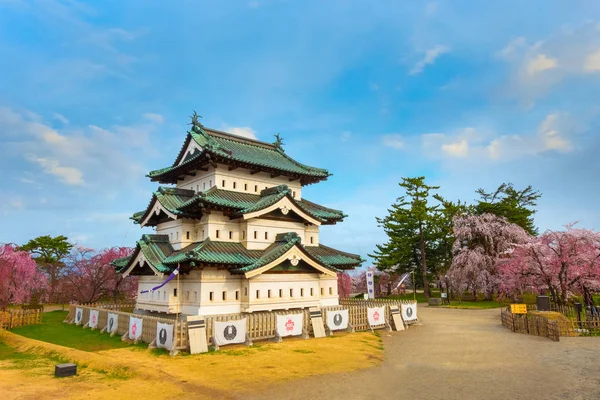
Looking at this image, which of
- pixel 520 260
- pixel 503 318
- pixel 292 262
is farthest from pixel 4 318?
pixel 520 260

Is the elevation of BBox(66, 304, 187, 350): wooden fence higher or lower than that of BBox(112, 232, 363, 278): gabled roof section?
lower

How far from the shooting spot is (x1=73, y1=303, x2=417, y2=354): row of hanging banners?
17016mm

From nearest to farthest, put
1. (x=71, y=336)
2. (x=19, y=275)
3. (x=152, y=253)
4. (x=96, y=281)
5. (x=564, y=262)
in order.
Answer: (x=71, y=336), (x=152, y=253), (x=564, y=262), (x=96, y=281), (x=19, y=275)

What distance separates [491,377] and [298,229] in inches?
624

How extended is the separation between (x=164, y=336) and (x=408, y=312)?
17.0 meters

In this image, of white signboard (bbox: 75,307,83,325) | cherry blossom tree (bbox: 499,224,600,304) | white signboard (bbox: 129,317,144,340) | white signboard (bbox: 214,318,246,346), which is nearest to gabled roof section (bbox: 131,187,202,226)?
white signboard (bbox: 129,317,144,340)

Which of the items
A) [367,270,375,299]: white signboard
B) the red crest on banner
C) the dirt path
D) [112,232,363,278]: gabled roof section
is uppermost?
[112,232,363,278]: gabled roof section

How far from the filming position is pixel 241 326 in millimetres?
18578

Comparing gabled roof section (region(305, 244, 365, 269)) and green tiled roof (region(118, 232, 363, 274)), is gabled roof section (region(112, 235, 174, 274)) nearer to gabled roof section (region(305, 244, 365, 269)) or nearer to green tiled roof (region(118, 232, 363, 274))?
green tiled roof (region(118, 232, 363, 274))

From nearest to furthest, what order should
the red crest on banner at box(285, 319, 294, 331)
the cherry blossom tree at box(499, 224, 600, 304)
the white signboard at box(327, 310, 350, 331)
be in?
the red crest on banner at box(285, 319, 294, 331) < the white signboard at box(327, 310, 350, 331) < the cherry blossom tree at box(499, 224, 600, 304)

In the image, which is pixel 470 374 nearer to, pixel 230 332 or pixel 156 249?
pixel 230 332

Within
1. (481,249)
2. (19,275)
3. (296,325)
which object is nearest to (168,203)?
(296,325)

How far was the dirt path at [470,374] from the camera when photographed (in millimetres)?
11445

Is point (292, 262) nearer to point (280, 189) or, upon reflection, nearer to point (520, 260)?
point (280, 189)
